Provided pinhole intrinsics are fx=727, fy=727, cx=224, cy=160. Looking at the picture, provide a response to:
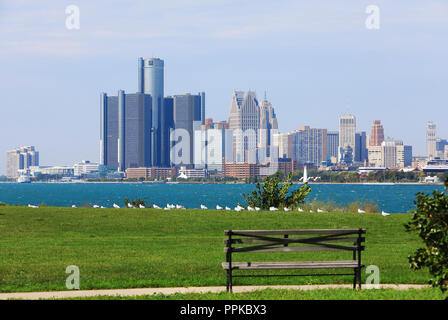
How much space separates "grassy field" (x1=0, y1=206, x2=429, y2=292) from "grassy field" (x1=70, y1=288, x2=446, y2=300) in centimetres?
164

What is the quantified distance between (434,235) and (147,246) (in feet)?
36.0

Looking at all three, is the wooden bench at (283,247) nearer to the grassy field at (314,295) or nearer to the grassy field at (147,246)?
the grassy field at (314,295)

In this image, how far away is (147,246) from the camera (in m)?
19.7

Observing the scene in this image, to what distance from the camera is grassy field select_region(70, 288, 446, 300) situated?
11.2 m

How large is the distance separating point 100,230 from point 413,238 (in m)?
10.4

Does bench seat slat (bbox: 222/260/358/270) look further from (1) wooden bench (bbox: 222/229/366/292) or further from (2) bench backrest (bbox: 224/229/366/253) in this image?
(2) bench backrest (bbox: 224/229/366/253)

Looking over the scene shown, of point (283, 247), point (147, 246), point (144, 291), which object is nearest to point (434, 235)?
point (283, 247)

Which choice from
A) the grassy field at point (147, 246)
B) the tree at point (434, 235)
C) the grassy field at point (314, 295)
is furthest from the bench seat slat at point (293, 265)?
the tree at point (434, 235)

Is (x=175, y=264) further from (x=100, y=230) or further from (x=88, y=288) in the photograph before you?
(x=100, y=230)

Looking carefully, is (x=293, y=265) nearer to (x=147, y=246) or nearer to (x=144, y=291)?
(x=144, y=291)

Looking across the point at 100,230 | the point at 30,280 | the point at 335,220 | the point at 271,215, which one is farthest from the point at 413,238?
the point at 30,280

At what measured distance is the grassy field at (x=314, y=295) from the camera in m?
11.2

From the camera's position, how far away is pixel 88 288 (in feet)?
42.6
